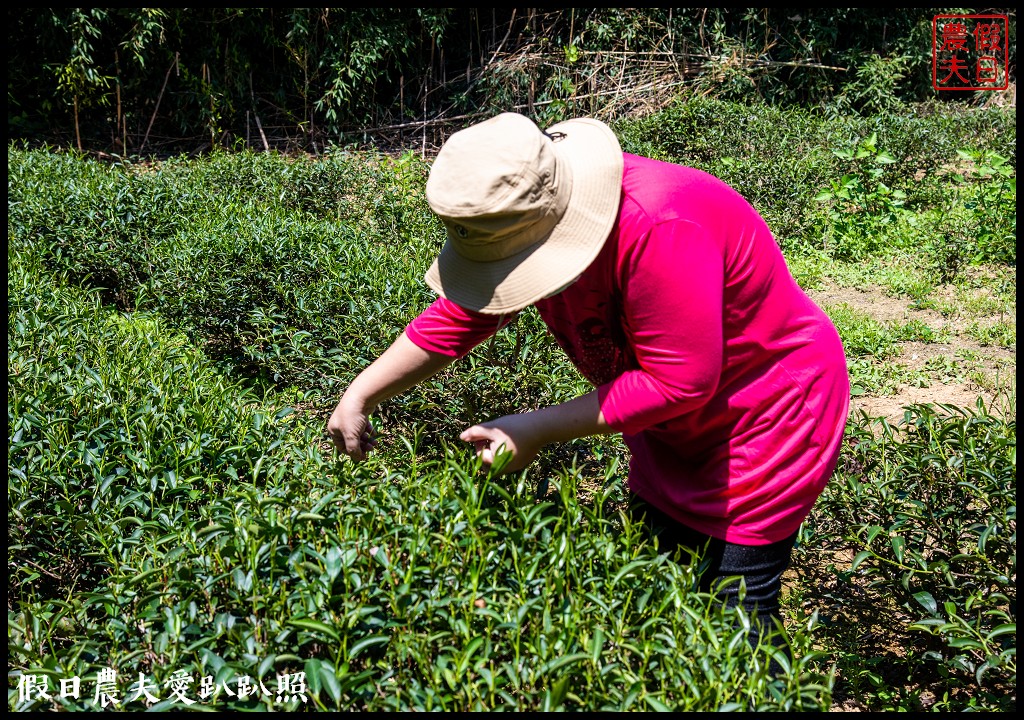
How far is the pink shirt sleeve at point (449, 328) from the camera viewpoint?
1.75 meters

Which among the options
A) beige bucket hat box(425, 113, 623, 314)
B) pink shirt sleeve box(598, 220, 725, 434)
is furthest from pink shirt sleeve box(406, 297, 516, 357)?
pink shirt sleeve box(598, 220, 725, 434)

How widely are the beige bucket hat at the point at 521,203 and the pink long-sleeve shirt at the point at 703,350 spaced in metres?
0.06

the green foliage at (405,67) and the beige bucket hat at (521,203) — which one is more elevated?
the beige bucket hat at (521,203)

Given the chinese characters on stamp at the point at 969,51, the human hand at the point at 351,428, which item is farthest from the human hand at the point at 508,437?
the chinese characters on stamp at the point at 969,51

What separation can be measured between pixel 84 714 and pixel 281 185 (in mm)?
5319

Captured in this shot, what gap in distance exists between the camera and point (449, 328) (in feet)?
5.77

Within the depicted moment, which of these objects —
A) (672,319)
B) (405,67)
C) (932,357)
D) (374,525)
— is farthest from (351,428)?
(405,67)

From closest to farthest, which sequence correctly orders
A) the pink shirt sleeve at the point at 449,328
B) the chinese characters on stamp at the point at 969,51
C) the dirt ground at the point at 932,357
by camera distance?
the pink shirt sleeve at the point at 449,328
the dirt ground at the point at 932,357
the chinese characters on stamp at the point at 969,51

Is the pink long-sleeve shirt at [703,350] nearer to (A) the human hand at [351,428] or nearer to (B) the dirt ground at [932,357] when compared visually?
(A) the human hand at [351,428]

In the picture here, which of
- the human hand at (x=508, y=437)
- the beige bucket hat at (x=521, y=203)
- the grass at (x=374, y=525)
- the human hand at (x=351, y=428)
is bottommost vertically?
the grass at (x=374, y=525)

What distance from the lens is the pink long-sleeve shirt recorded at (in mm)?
1454

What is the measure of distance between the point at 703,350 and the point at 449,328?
53 centimetres

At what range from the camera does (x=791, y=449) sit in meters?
1.75

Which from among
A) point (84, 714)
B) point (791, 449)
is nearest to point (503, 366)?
point (791, 449)
